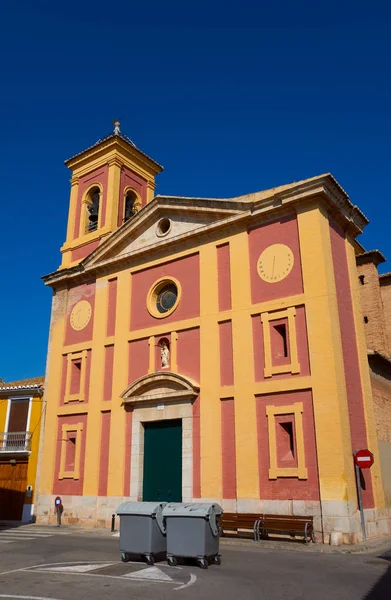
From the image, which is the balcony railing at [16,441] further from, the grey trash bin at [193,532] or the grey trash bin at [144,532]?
the grey trash bin at [193,532]

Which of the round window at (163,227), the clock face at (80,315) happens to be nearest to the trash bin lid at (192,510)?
the round window at (163,227)

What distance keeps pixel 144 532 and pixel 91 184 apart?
17751 millimetres

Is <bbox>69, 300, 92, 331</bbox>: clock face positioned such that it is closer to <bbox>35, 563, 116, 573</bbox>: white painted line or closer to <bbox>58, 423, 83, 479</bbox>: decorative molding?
<bbox>58, 423, 83, 479</bbox>: decorative molding

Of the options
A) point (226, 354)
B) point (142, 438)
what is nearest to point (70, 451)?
point (142, 438)

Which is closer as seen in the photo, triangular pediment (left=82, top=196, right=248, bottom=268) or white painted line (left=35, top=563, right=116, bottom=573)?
white painted line (left=35, top=563, right=116, bottom=573)

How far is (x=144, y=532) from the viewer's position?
9.79 m

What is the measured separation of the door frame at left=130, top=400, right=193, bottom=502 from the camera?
1582cm

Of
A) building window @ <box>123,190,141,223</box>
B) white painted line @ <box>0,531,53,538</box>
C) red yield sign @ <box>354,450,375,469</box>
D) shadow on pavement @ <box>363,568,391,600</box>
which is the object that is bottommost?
shadow on pavement @ <box>363,568,391,600</box>

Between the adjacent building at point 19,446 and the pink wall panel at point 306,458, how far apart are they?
10825 mm

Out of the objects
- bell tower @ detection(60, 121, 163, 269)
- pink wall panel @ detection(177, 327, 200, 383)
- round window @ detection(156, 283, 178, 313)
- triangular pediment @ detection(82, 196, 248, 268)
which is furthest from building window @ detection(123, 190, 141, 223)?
pink wall panel @ detection(177, 327, 200, 383)

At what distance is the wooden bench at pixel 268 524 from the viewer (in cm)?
1288

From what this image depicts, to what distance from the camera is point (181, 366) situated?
17234 mm

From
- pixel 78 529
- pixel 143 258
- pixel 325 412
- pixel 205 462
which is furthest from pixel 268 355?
pixel 78 529

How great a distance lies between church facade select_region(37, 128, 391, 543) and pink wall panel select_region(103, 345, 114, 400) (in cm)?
6
